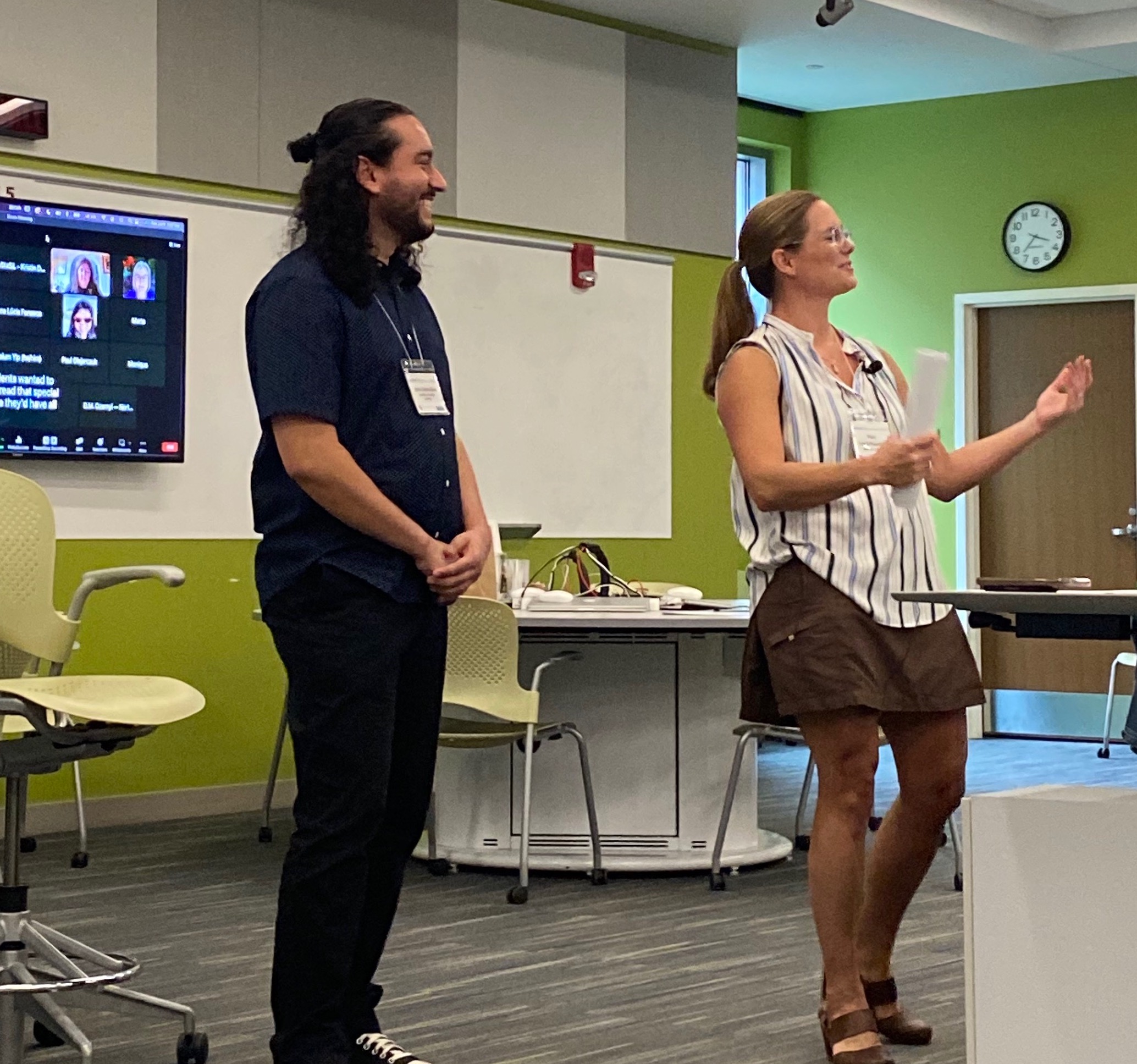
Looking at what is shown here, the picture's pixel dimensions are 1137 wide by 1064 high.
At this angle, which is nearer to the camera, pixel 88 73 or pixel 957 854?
pixel 957 854

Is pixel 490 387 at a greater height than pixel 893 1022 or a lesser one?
greater

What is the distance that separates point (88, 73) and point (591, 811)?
3.07 m

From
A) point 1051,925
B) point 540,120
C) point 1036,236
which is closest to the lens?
point 1051,925

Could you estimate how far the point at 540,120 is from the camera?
730 cm

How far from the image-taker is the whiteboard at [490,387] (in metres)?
6.01

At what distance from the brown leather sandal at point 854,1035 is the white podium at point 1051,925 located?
63cm

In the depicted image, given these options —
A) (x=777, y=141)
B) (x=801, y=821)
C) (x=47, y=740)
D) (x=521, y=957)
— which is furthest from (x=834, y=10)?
(x=47, y=740)

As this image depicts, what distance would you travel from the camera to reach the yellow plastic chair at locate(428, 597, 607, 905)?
184 inches

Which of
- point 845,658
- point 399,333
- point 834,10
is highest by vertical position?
point 834,10

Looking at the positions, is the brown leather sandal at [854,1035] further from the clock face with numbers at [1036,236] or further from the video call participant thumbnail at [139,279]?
the clock face with numbers at [1036,236]

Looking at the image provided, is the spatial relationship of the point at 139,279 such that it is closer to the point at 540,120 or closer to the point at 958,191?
the point at 540,120

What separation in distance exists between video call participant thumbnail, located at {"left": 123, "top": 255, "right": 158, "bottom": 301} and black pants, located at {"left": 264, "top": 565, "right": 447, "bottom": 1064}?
3549 mm

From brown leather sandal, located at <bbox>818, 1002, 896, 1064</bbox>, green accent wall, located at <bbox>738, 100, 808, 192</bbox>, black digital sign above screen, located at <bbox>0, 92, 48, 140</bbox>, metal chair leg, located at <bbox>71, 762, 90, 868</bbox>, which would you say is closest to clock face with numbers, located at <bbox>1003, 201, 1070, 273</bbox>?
green accent wall, located at <bbox>738, 100, 808, 192</bbox>

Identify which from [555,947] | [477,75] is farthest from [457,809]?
[477,75]
